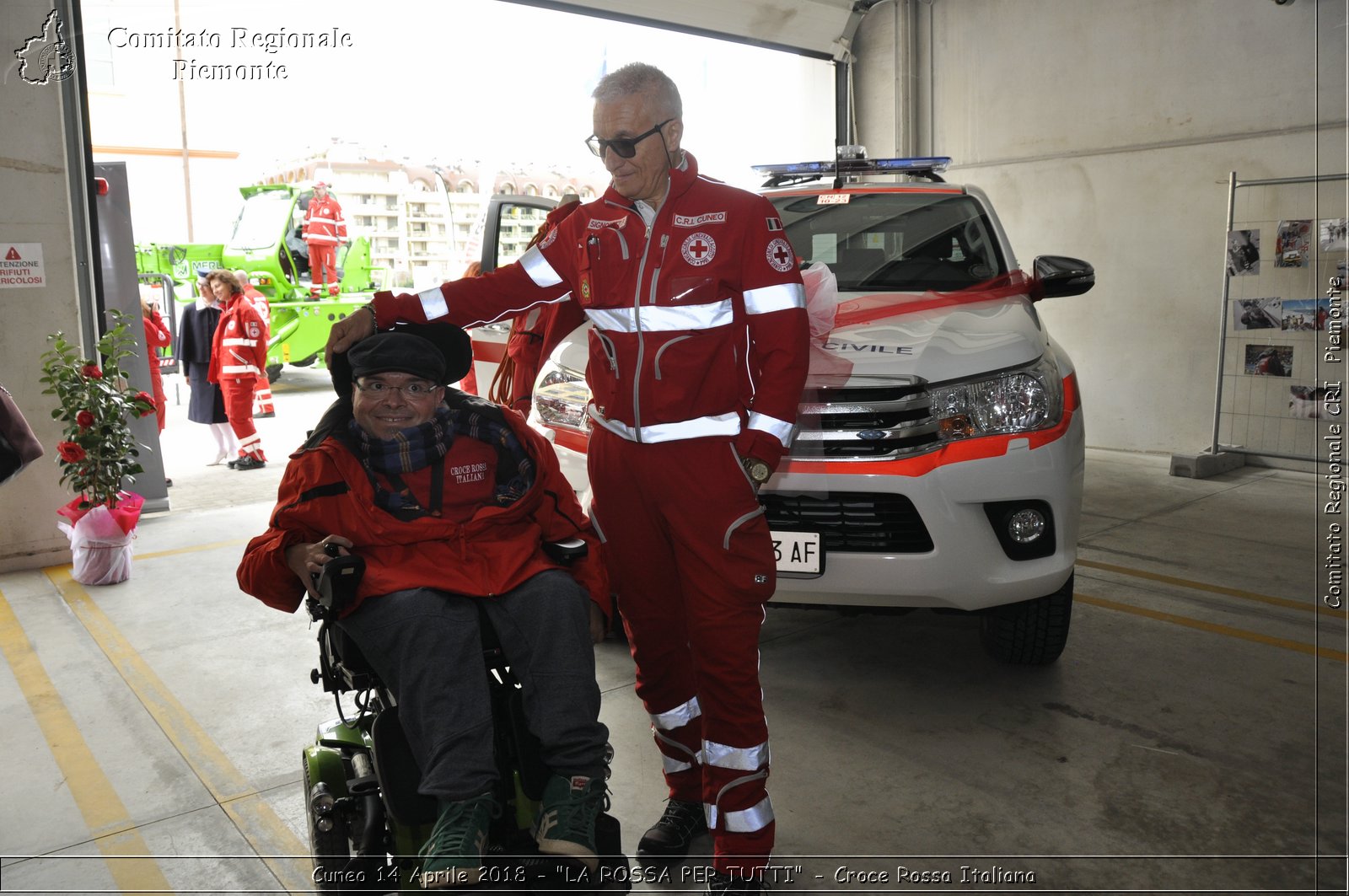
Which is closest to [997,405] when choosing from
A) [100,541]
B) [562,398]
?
[562,398]

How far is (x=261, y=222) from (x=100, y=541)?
9750 millimetres

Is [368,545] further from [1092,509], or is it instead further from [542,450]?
[1092,509]

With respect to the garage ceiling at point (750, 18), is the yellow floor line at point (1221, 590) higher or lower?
lower

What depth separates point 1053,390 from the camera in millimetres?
3100

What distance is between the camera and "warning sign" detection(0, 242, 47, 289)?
510 centimetres

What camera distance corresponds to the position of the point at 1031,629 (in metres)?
3.43

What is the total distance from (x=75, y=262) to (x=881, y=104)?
7.51 m

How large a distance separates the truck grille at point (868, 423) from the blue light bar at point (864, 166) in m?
1.69

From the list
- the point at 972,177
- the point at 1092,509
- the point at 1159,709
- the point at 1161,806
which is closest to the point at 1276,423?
the point at 1092,509

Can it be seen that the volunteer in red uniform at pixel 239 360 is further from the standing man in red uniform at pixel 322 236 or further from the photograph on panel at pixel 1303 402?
the photograph on panel at pixel 1303 402

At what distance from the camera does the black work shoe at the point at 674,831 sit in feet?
8.04

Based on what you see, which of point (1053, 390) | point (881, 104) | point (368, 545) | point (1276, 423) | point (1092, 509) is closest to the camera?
point (368, 545)

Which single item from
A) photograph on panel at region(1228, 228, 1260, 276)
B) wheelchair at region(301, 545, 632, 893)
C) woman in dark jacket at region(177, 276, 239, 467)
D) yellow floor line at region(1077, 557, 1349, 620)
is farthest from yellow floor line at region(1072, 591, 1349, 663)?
woman in dark jacket at region(177, 276, 239, 467)

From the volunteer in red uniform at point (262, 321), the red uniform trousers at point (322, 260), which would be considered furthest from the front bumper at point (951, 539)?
the red uniform trousers at point (322, 260)
